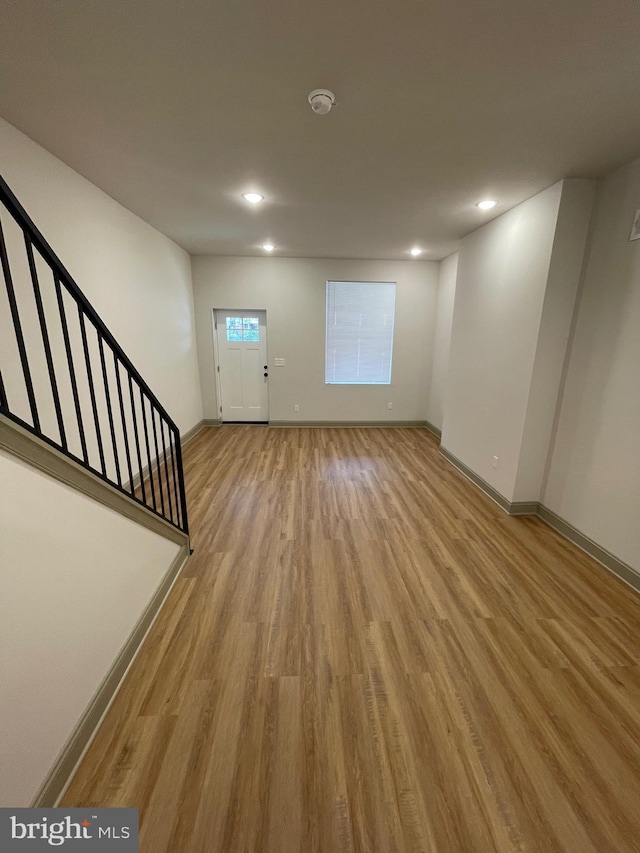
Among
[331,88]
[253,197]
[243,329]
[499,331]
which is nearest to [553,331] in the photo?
[499,331]

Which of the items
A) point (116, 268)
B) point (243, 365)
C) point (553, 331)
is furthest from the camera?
point (243, 365)

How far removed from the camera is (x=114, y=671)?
1444 millimetres

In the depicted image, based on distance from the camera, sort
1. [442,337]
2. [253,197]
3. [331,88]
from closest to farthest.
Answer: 1. [331,88]
2. [253,197]
3. [442,337]

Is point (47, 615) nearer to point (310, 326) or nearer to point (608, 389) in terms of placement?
point (608, 389)

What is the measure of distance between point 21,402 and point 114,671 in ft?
5.74

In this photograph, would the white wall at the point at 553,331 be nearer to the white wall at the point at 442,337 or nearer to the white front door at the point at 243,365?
the white wall at the point at 442,337

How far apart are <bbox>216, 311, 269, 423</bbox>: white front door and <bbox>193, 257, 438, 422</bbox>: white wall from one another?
18 cm

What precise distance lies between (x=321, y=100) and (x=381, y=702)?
9.53 ft

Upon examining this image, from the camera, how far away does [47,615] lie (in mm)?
1088

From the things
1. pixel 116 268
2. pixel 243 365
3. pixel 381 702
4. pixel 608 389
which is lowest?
pixel 381 702

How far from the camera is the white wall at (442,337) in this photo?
4.93 meters

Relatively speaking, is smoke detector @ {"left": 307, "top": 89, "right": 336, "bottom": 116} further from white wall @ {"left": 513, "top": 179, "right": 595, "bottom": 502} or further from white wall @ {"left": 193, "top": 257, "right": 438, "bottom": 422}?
white wall @ {"left": 193, "top": 257, "right": 438, "bottom": 422}

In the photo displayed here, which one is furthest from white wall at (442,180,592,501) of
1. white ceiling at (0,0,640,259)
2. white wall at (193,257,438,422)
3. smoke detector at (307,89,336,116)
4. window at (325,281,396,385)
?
smoke detector at (307,89,336,116)

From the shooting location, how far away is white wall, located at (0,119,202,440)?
2092 millimetres
